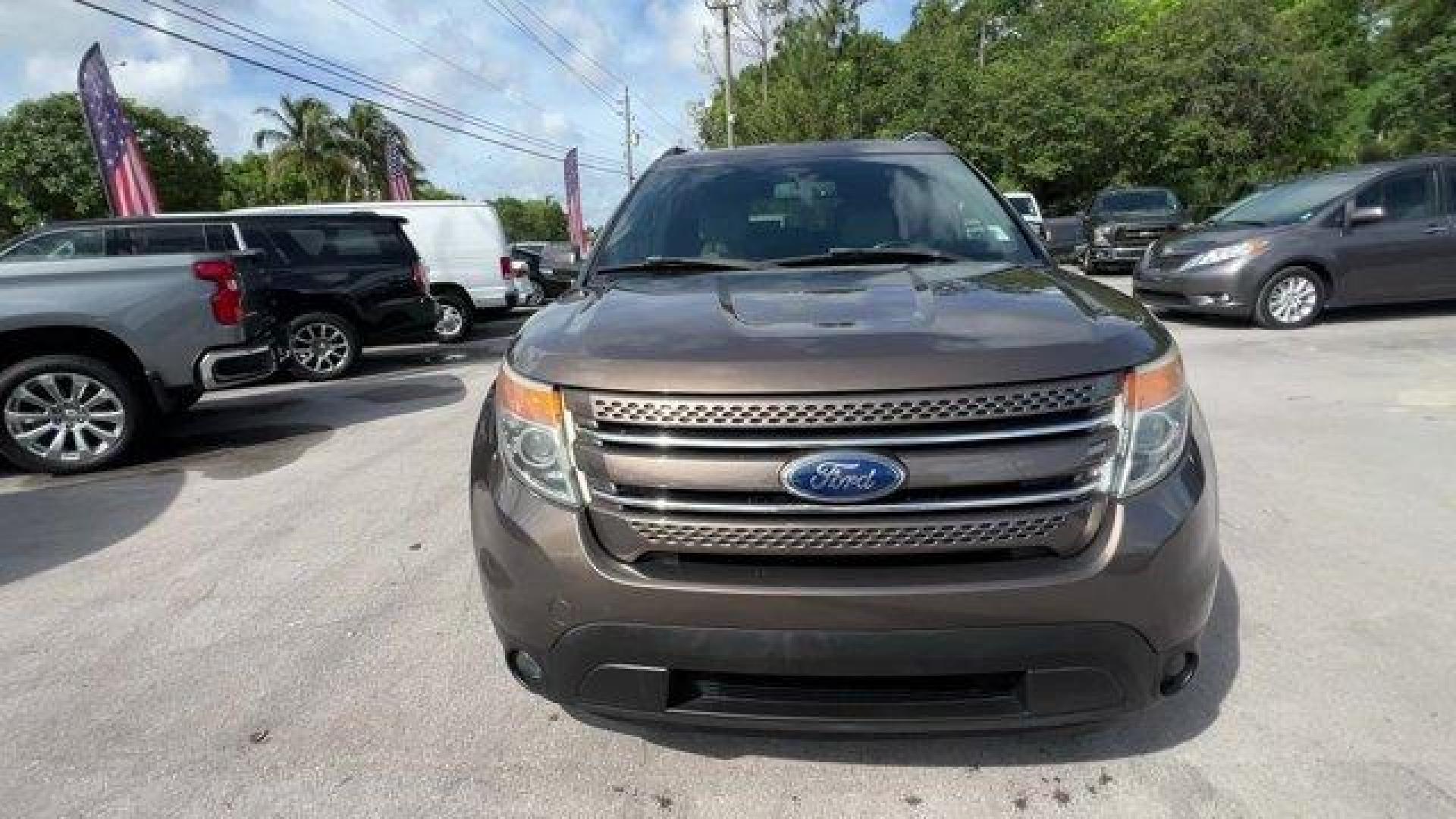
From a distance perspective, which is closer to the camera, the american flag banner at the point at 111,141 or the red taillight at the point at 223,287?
the red taillight at the point at 223,287

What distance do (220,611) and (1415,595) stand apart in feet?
14.9

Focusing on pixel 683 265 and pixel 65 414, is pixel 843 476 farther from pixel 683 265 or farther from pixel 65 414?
pixel 65 414

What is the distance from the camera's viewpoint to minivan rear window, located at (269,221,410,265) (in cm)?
1028

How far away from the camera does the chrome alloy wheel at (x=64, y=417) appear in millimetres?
6156

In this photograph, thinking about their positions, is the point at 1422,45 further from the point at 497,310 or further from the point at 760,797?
the point at 760,797

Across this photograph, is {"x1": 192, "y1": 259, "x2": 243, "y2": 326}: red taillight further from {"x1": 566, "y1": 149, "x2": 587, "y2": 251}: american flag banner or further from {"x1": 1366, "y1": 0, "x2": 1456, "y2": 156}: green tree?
{"x1": 1366, "y1": 0, "x2": 1456, "y2": 156}: green tree

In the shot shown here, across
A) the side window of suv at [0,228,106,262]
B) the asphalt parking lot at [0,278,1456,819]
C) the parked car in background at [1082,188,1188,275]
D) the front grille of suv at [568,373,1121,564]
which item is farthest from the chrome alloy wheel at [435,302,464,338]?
the front grille of suv at [568,373,1121,564]

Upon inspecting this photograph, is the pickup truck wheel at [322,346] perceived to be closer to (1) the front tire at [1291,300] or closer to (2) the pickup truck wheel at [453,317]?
(2) the pickup truck wheel at [453,317]

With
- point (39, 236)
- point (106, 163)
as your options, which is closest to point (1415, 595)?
point (39, 236)

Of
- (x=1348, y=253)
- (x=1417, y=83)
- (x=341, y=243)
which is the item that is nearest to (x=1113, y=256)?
(x=1348, y=253)

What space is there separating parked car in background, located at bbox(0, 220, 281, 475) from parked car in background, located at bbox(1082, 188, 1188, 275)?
1403 centimetres

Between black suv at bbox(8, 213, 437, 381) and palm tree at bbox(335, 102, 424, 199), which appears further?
palm tree at bbox(335, 102, 424, 199)

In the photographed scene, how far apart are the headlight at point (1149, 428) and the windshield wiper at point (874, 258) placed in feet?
3.47

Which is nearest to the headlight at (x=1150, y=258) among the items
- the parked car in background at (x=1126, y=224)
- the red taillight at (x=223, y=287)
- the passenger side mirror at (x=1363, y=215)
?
the passenger side mirror at (x=1363, y=215)
